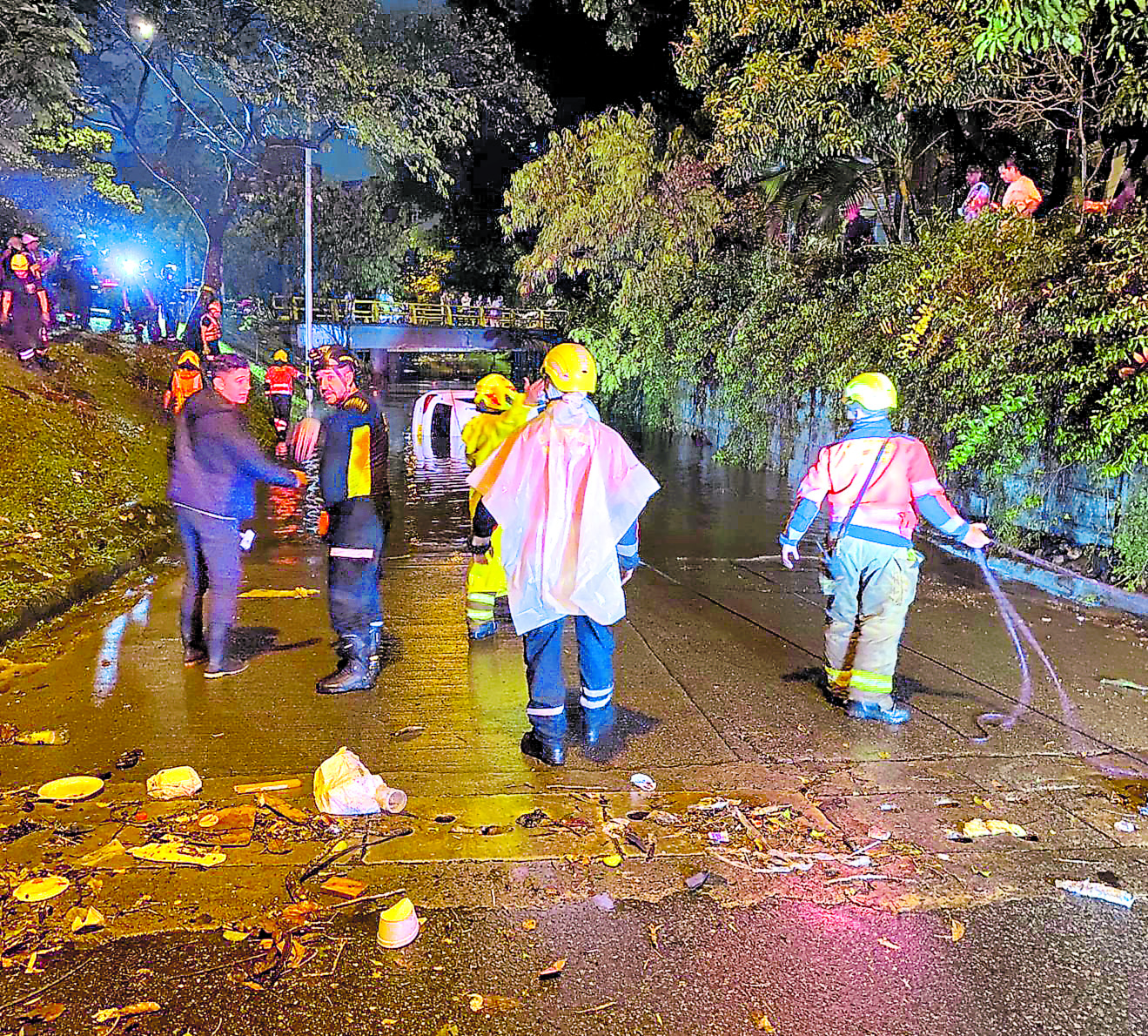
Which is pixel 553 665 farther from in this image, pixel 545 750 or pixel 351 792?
pixel 351 792

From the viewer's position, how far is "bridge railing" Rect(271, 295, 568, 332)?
120ft

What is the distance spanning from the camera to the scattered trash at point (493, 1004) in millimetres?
2920

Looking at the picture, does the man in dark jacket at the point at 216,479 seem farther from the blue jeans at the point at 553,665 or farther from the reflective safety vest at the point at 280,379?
the reflective safety vest at the point at 280,379

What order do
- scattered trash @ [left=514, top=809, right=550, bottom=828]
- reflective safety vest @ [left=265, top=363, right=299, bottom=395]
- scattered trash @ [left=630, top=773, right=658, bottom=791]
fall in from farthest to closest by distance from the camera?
reflective safety vest @ [left=265, top=363, right=299, bottom=395] → scattered trash @ [left=630, top=773, right=658, bottom=791] → scattered trash @ [left=514, top=809, right=550, bottom=828]

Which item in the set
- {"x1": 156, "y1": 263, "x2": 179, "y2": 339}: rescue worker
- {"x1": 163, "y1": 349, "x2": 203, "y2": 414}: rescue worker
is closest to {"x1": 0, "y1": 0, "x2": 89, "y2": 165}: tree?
{"x1": 156, "y1": 263, "x2": 179, "y2": 339}: rescue worker

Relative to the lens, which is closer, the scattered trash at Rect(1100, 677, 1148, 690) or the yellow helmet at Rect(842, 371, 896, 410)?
the yellow helmet at Rect(842, 371, 896, 410)

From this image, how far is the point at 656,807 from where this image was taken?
423cm

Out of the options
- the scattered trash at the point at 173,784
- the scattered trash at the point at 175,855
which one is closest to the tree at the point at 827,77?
the scattered trash at the point at 173,784

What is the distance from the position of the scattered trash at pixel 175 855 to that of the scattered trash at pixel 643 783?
182 cm

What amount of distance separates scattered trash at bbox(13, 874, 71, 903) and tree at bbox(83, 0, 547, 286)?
20456 millimetres

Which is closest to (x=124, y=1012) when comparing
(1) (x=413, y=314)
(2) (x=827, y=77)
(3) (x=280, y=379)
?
(2) (x=827, y=77)

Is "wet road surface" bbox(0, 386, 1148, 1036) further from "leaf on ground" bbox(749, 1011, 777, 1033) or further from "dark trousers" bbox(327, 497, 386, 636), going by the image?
"dark trousers" bbox(327, 497, 386, 636)

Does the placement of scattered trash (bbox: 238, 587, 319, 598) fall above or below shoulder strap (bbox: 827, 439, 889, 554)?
below

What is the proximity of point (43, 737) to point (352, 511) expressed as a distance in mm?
1979
